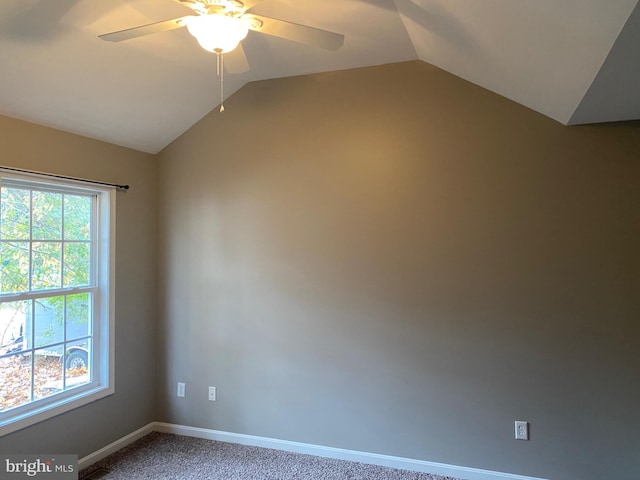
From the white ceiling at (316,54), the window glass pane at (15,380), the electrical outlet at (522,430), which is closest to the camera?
the white ceiling at (316,54)

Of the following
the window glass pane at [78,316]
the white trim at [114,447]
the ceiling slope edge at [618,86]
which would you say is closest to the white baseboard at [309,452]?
the white trim at [114,447]

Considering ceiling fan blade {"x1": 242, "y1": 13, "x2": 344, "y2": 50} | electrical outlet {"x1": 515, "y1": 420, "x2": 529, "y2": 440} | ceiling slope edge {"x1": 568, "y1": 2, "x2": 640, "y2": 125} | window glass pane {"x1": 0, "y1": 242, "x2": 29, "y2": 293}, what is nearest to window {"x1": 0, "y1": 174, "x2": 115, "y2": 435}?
window glass pane {"x1": 0, "y1": 242, "x2": 29, "y2": 293}

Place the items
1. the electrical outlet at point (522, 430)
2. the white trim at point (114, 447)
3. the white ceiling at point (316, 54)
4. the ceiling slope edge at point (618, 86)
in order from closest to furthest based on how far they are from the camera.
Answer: the ceiling slope edge at point (618, 86) → the white ceiling at point (316, 54) → the electrical outlet at point (522, 430) → the white trim at point (114, 447)

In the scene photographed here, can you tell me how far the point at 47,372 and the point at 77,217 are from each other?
41.8 inches

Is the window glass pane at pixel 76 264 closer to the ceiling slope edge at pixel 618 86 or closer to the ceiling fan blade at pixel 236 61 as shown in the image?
the ceiling fan blade at pixel 236 61

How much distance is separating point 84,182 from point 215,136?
102 cm

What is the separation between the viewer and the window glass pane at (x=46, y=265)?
265 centimetres

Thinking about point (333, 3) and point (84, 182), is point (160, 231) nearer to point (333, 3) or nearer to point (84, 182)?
point (84, 182)

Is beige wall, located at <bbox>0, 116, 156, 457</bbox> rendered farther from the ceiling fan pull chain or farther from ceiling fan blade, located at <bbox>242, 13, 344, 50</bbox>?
ceiling fan blade, located at <bbox>242, 13, 344, 50</bbox>

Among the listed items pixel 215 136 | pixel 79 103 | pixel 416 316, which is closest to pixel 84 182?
pixel 79 103

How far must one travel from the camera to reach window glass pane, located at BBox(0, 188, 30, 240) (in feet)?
8.11

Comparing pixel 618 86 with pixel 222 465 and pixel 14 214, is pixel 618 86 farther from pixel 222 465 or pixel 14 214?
pixel 14 214

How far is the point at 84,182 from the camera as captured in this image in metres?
2.84

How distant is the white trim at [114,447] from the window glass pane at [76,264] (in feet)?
3.89
